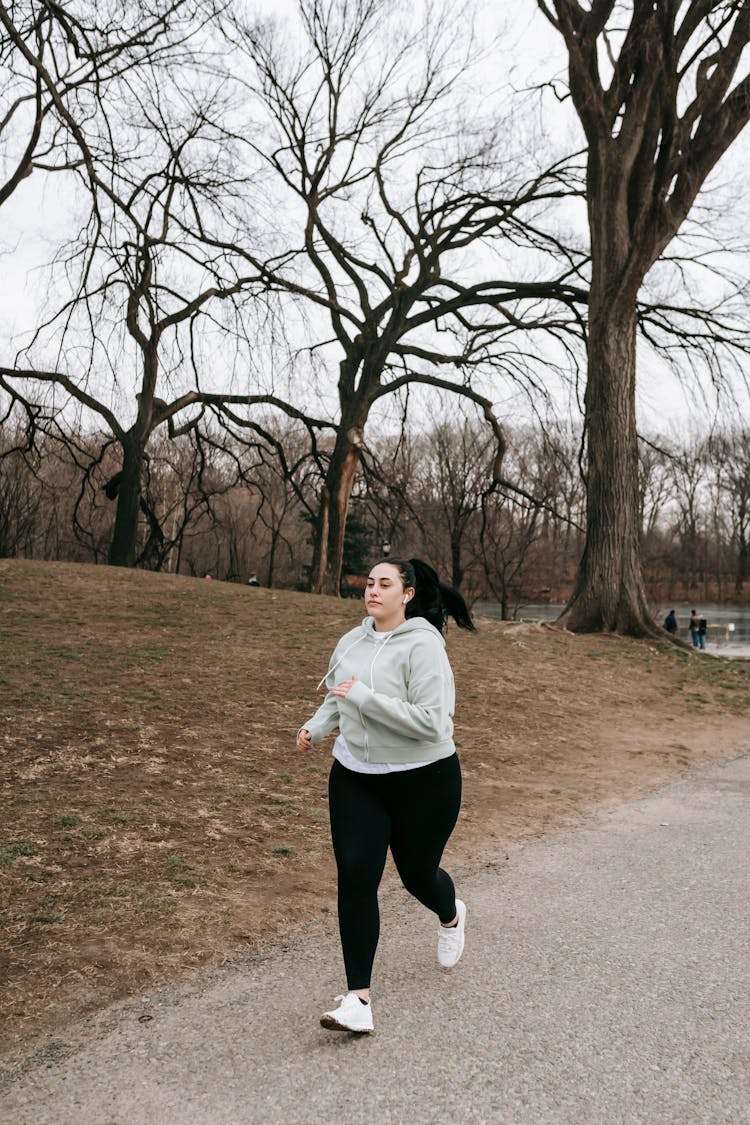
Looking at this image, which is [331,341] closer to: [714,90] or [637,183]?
[637,183]

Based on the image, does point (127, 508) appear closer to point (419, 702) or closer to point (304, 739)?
point (304, 739)

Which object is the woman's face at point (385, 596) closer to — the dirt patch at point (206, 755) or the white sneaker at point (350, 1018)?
the white sneaker at point (350, 1018)

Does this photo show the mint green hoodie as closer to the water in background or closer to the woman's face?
the woman's face

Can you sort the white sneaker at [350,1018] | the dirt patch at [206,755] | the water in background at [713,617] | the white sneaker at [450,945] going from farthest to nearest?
1. the water in background at [713,617]
2. the dirt patch at [206,755]
3. the white sneaker at [450,945]
4. the white sneaker at [350,1018]

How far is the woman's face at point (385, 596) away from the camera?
11.7 ft

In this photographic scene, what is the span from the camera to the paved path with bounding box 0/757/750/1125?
9.17 feet

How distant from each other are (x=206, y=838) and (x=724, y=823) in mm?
3640

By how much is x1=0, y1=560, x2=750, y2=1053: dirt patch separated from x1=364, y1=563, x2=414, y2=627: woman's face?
170 cm

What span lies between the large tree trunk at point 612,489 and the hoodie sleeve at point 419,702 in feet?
45.9

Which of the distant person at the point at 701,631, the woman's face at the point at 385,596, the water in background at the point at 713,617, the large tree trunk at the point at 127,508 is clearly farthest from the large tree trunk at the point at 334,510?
the woman's face at the point at 385,596

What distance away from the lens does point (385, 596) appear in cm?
356

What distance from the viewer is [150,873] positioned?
16.1 feet

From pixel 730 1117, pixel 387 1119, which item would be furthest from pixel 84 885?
pixel 730 1117

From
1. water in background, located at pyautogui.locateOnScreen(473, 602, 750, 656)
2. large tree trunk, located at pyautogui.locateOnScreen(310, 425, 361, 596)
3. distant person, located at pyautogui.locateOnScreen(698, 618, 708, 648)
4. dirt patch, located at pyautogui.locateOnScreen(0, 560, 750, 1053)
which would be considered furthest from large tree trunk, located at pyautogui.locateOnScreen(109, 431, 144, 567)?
distant person, located at pyautogui.locateOnScreen(698, 618, 708, 648)
